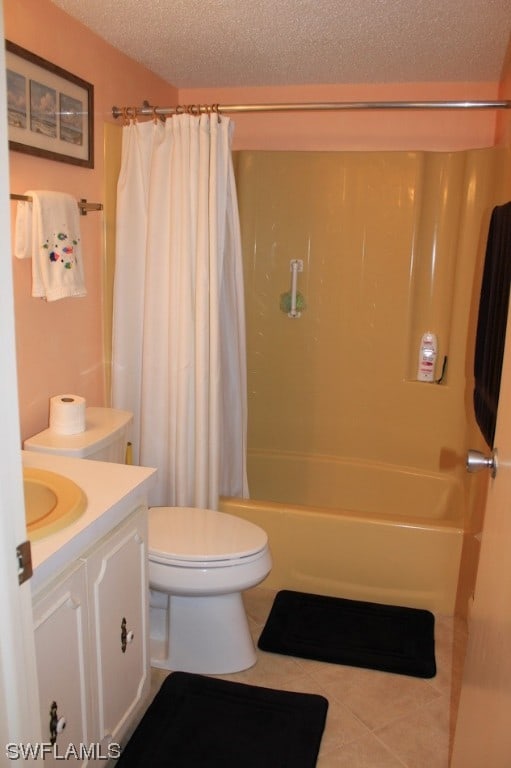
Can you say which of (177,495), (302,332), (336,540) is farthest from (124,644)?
(302,332)

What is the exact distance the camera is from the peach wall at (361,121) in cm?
305

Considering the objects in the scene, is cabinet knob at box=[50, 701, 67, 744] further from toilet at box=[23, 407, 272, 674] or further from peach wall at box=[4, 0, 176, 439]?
peach wall at box=[4, 0, 176, 439]

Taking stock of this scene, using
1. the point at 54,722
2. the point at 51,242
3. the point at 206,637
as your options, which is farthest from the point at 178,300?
the point at 54,722

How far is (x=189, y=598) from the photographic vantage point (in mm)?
2205

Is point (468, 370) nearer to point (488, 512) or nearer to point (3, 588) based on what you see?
point (488, 512)

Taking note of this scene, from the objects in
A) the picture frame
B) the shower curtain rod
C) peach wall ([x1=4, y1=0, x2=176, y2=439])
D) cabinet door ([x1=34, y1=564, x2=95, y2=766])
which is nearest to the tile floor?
cabinet door ([x1=34, y1=564, x2=95, y2=766])

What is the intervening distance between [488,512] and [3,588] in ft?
3.41

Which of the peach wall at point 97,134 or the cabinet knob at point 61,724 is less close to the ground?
the peach wall at point 97,134

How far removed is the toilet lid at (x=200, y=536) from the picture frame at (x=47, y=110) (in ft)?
4.34

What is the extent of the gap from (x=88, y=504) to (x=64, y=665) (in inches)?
14.3

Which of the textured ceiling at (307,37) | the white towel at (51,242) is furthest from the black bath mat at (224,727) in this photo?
the textured ceiling at (307,37)

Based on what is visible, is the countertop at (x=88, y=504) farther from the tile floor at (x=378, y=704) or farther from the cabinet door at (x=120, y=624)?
the tile floor at (x=378, y=704)

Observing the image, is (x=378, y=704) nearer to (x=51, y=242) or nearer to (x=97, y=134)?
(x=51, y=242)

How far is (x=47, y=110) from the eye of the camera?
210 centimetres
